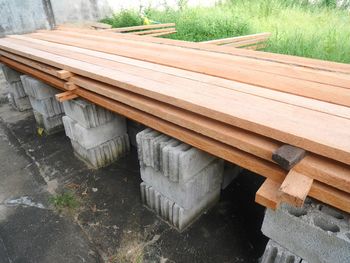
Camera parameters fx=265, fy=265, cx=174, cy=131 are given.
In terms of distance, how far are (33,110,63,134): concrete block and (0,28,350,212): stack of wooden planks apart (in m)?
0.92

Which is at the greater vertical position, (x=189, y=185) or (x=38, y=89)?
(x=38, y=89)

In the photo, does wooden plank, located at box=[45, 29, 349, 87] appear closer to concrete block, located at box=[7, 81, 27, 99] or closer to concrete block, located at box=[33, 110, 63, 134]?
concrete block, located at box=[33, 110, 63, 134]

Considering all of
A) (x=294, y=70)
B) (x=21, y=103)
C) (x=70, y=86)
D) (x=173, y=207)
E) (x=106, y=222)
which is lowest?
(x=106, y=222)

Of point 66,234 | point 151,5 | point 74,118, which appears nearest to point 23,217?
point 66,234

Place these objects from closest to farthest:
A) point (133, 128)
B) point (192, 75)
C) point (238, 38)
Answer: point (192, 75) < point (133, 128) < point (238, 38)

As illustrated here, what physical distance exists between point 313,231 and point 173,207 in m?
1.17

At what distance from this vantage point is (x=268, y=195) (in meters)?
1.34

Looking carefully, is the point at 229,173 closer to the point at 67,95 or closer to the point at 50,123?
the point at 67,95

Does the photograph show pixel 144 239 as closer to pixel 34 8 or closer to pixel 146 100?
pixel 146 100

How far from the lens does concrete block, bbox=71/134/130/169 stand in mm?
3183

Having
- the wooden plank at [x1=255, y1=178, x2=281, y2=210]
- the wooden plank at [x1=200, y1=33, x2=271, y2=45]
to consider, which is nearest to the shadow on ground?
Result: the wooden plank at [x1=255, y1=178, x2=281, y2=210]

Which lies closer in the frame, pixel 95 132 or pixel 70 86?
pixel 70 86

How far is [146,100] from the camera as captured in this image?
2029 millimetres

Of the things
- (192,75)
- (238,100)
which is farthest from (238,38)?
(238,100)
